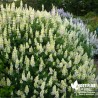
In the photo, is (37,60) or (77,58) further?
(77,58)

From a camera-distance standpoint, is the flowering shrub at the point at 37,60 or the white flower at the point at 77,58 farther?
the white flower at the point at 77,58

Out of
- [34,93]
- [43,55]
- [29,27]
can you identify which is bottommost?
[34,93]

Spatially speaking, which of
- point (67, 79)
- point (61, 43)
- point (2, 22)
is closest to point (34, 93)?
point (67, 79)

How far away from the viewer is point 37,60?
17.7ft

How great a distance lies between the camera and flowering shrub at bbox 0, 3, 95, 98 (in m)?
5.29

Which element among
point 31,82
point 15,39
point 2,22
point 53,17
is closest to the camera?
point 31,82

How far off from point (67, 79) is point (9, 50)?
96cm

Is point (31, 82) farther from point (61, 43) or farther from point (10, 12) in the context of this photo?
point (10, 12)

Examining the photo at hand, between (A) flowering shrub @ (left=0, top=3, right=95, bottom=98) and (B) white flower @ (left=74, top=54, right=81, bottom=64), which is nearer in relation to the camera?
(A) flowering shrub @ (left=0, top=3, right=95, bottom=98)

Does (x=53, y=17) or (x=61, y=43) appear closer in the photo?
(x=61, y=43)

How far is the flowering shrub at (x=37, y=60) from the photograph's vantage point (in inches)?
208

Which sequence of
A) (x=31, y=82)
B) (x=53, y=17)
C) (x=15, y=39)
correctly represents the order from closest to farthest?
(x=31, y=82) < (x=15, y=39) < (x=53, y=17)

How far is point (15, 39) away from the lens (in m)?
5.64

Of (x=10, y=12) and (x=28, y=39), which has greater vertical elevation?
(x=10, y=12)
